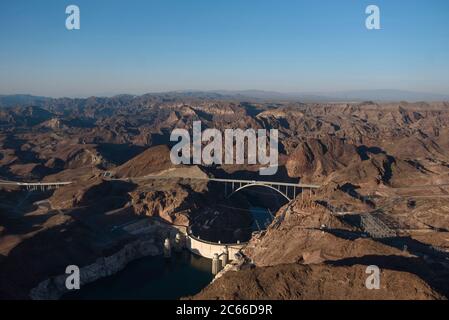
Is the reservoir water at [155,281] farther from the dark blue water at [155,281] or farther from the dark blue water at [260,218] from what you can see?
the dark blue water at [260,218]

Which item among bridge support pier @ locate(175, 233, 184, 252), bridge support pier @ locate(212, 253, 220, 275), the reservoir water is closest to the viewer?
the reservoir water

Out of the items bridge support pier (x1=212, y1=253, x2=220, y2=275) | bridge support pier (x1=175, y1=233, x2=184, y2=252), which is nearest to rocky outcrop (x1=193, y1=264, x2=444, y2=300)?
bridge support pier (x1=212, y1=253, x2=220, y2=275)

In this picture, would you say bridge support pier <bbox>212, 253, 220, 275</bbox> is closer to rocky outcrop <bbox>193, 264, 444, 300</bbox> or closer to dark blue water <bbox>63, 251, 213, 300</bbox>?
dark blue water <bbox>63, 251, 213, 300</bbox>

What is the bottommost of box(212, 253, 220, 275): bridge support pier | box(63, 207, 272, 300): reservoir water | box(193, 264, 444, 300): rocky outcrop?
box(63, 207, 272, 300): reservoir water

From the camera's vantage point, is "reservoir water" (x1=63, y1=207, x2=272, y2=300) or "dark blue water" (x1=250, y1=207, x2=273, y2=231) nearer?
"reservoir water" (x1=63, y1=207, x2=272, y2=300)

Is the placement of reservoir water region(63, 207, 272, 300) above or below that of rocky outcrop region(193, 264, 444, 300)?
below

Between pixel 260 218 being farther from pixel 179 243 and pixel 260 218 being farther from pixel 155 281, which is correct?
pixel 155 281

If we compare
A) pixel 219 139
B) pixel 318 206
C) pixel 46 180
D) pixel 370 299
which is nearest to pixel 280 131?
pixel 219 139

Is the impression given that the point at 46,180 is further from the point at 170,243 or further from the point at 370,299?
the point at 370,299
